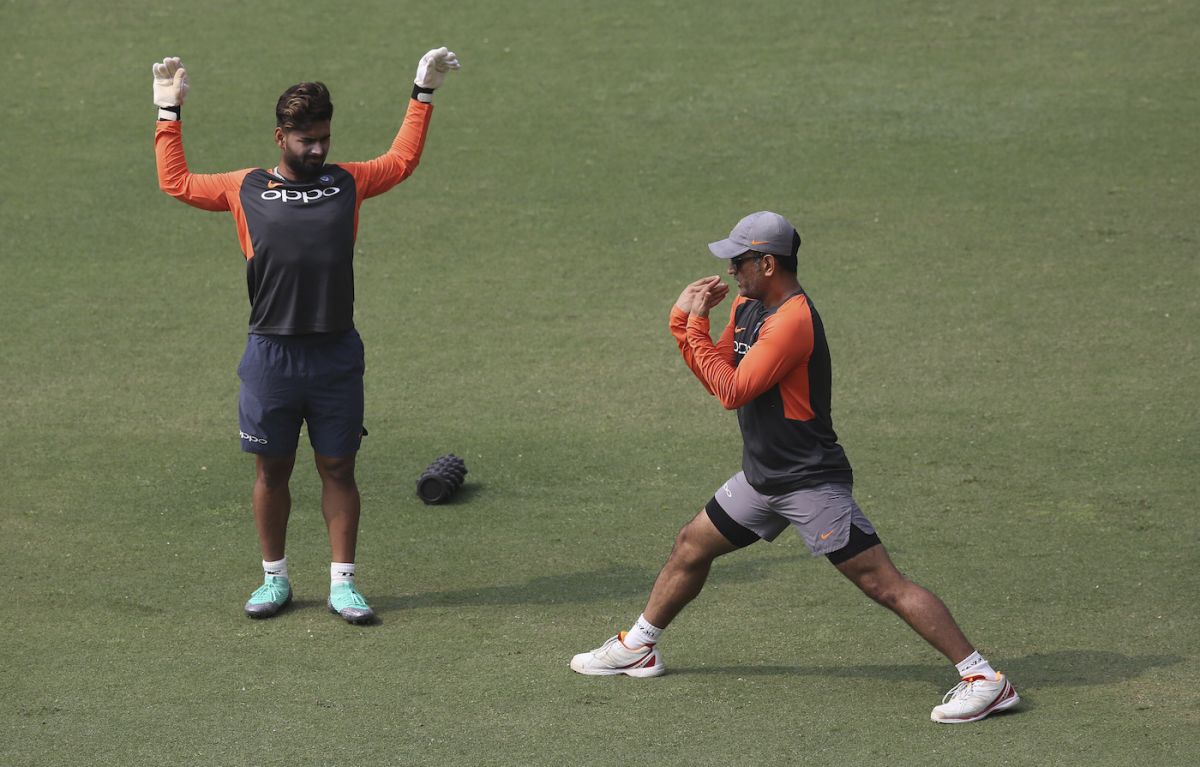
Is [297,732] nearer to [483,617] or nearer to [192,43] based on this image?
[483,617]

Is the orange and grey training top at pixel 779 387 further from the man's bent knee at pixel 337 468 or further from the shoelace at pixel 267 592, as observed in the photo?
the shoelace at pixel 267 592

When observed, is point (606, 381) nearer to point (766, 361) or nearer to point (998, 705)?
point (766, 361)

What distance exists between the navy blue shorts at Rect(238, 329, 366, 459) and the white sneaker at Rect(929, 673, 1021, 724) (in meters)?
2.85

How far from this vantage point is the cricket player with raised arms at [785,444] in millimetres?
5957

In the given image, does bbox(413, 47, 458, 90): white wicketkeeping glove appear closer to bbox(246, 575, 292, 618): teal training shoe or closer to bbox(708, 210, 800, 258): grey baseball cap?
bbox(708, 210, 800, 258): grey baseball cap

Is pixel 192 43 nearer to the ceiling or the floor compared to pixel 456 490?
nearer to the ceiling

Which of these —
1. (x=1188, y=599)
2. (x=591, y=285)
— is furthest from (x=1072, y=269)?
(x=1188, y=599)

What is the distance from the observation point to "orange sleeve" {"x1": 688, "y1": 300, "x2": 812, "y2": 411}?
5.93 meters

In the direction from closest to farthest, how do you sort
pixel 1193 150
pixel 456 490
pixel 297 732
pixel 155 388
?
pixel 297 732
pixel 456 490
pixel 155 388
pixel 1193 150

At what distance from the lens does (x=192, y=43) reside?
51.2ft

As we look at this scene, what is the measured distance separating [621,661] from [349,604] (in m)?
1.35

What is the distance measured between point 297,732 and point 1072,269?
7.83m

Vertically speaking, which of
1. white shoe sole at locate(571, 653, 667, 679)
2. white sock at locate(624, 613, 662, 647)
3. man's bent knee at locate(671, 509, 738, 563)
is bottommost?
white shoe sole at locate(571, 653, 667, 679)

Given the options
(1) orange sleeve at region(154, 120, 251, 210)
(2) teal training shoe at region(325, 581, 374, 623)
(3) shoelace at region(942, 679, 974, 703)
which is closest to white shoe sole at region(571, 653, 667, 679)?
(2) teal training shoe at region(325, 581, 374, 623)
